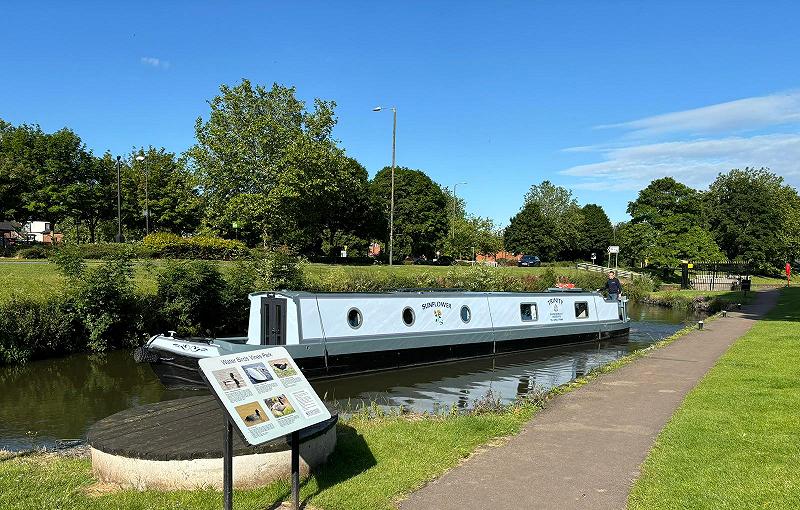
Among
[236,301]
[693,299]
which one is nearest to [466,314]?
[236,301]

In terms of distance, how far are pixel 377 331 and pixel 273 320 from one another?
110 inches

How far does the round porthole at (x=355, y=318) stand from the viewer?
49.9 feet

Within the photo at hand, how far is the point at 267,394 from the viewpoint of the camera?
15.4 ft

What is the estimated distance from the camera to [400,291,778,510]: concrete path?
17.4ft

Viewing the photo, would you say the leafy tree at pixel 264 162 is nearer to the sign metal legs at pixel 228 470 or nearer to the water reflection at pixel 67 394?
the water reflection at pixel 67 394

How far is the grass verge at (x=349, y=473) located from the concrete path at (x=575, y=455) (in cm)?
24

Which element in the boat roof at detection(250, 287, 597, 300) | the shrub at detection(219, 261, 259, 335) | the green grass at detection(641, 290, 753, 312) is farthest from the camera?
the green grass at detection(641, 290, 753, 312)

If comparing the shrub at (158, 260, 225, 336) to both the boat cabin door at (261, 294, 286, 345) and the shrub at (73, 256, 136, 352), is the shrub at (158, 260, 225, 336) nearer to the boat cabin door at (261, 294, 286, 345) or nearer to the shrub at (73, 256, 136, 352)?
the shrub at (73, 256, 136, 352)

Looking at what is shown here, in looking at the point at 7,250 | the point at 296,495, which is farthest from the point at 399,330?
the point at 7,250

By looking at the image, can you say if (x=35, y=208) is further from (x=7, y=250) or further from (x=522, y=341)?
(x=522, y=341)

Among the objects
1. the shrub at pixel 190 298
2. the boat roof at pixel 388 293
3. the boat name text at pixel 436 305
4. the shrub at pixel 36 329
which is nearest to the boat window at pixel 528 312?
the boat roof at pixel 388 293

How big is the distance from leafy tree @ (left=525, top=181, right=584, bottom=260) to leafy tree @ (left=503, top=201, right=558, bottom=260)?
0.27 m

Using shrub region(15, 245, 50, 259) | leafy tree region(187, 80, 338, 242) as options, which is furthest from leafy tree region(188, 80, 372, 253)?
shrub region(15, 245, 50, 259)

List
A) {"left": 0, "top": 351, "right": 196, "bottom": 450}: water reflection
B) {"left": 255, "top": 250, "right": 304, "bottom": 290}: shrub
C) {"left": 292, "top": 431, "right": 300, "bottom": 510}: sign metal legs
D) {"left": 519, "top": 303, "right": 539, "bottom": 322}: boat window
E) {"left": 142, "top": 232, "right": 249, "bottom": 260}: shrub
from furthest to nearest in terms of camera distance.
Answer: {"left": 142, "top": 232, "right": 249, "bottom": 260}: shrub < {"left": 255, "top": 250, "right": 304, "bottom": 290}: shrub < {"left": 519, "top": 303, "right": 539, "bottom": 322}: boat window < {"left": 0, "top": 351, "right": 196, "bottom": 450}: water reflection < {"left": 292, "top": 431, "right": 300, "bottom": 510}: sign metal legs
